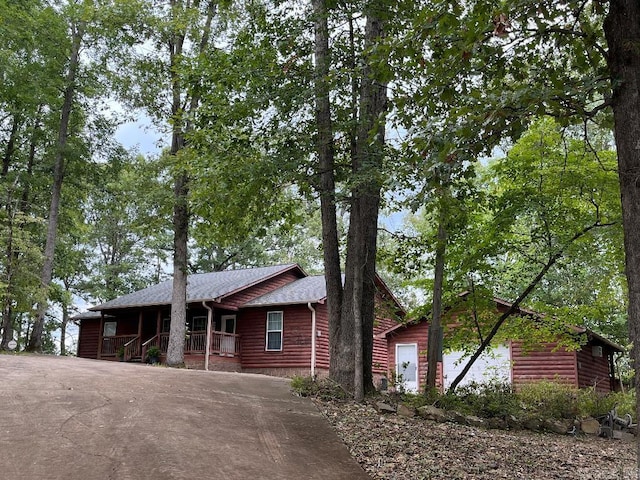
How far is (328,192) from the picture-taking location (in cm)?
882

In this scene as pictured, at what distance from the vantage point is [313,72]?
28.2 feet

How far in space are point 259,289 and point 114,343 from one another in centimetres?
628

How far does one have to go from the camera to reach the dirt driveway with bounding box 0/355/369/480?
436cm

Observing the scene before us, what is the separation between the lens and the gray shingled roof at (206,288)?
1994cm

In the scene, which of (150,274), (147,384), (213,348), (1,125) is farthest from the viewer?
(150,274)

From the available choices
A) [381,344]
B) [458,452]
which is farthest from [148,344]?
[458,452]

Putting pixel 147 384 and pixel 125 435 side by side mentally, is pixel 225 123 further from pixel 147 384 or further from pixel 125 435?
pixel 125 435

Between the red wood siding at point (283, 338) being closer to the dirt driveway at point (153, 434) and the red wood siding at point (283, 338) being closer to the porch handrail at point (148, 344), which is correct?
the porch handrail at point (148, 344)

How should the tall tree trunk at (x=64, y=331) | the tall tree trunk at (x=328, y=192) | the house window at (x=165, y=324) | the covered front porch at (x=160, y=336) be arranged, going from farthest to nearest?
1. the tall tree trunk at (x=64, y=331)
2. the house window at (x=165, y=324)
3. the covered front porch at (x=160, y=336)
4. the tall tree trunk at (x=328, y=192)

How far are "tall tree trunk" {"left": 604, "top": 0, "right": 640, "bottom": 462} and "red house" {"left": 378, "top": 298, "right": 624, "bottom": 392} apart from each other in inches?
454

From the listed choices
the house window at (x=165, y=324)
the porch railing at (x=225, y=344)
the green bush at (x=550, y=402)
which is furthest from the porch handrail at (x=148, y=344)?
the green bush at (x=550, y=402)

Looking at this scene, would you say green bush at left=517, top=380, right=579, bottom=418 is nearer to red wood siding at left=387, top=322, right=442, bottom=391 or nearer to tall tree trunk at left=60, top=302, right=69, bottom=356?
red wood siding at left=387, top=322, right=442, bottom=391

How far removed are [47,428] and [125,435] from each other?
717 millimetres

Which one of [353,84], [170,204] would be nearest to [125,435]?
[353,84]
